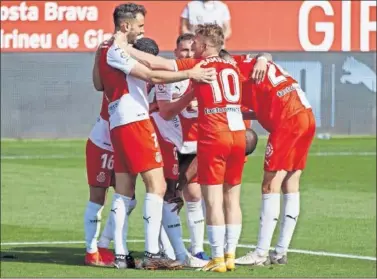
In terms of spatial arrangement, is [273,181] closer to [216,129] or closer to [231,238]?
[231,238]

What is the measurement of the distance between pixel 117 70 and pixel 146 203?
105 cm

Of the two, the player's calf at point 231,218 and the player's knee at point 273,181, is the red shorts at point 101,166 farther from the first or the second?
the player's knee at point 273,181

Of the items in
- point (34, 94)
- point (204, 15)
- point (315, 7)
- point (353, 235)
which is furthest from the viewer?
point (315, 7)

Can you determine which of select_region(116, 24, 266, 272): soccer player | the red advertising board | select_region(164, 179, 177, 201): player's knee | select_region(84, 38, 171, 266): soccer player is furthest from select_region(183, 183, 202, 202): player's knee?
the red advertising board

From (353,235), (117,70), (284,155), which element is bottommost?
(353,235)

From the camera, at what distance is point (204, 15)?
57.8ft

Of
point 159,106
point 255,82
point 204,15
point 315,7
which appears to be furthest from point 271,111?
point 315,7

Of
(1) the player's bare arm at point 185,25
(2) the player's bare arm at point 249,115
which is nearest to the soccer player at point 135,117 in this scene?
(2) the player's bare arm at point 249,115

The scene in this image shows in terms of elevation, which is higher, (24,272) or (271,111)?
(271,111)

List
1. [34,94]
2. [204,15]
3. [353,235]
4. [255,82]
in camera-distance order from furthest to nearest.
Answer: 1. [34,94]
2. [204,15]
3. [353,235]
4. [255,82]

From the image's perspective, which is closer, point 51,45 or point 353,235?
point 353,235

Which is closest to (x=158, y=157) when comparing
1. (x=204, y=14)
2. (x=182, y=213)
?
(x=182, y=213)

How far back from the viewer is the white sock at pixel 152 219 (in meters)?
9.99

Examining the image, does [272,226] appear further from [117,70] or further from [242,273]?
[117,70]
